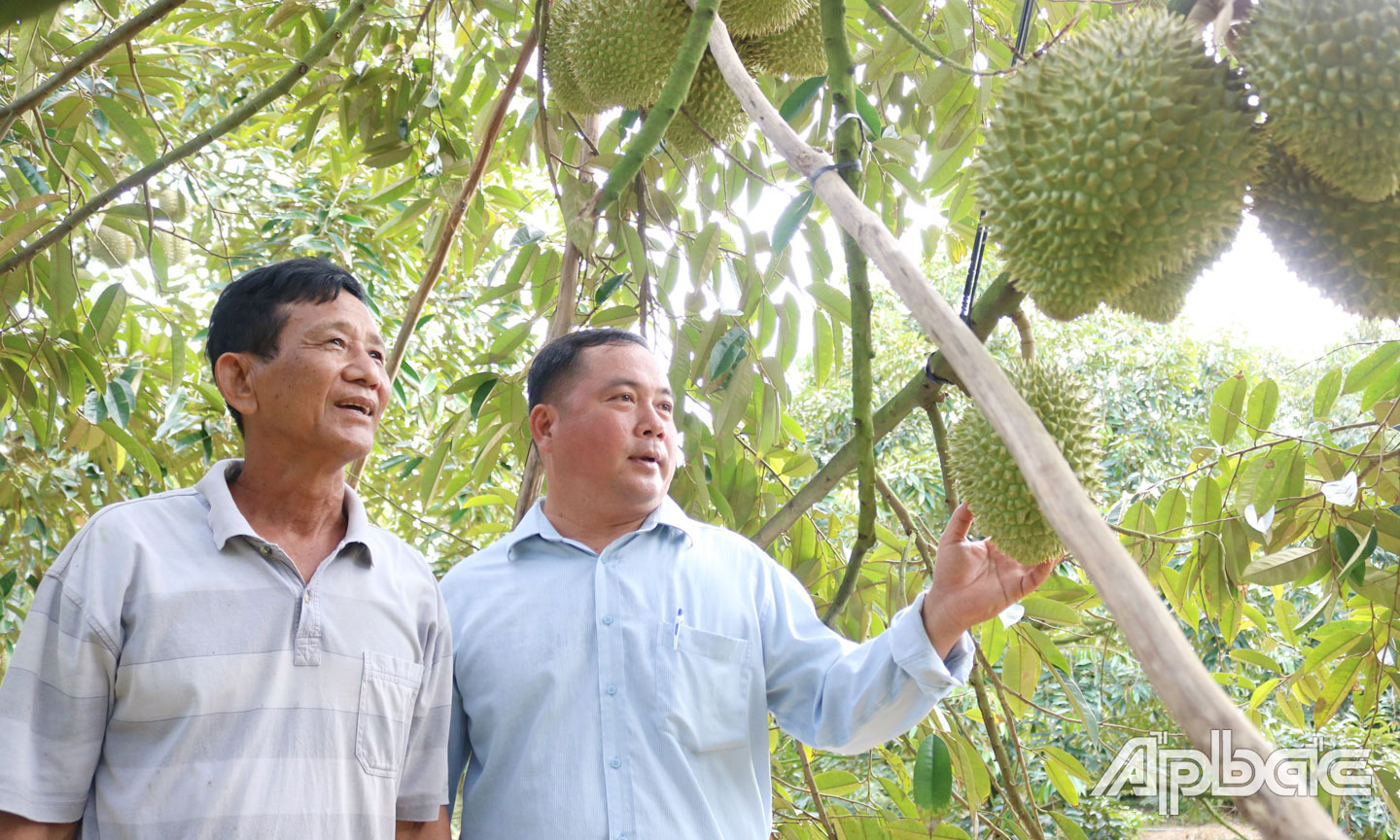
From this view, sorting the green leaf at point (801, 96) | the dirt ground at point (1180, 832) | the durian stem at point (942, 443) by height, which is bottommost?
the dirt ground at point (1180, 832)

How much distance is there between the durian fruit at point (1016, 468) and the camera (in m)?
0.95

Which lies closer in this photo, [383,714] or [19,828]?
[19,828]

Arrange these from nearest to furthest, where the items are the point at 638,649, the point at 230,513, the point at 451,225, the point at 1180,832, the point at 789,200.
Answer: the point at 789,200, the point at 230,513, the point at 638,649, the point at 451,225, the point at 1180,832

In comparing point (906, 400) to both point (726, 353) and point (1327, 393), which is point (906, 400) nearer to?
point (726, 353)

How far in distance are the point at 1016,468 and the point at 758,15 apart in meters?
0.60

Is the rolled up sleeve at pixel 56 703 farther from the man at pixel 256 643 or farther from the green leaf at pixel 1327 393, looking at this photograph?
A: the green leaf at pixel 1327 393

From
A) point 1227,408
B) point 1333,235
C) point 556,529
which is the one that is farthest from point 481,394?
point 1333,235

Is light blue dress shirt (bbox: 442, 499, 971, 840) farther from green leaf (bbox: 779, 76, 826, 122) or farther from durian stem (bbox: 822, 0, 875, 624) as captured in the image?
green leaf (bbox: 779, 76, 826, 122)

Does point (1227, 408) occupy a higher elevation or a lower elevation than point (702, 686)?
higher

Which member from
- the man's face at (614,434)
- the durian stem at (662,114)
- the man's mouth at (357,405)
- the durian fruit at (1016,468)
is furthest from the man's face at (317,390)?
the durian fruit at (1016,468)

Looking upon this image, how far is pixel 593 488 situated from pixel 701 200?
1.70ft

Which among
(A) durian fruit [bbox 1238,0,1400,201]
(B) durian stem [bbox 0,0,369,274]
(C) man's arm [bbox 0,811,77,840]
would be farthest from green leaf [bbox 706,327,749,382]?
(C) man's arm [bbox 0,811,77,840]

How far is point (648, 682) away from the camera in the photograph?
51.6 inches

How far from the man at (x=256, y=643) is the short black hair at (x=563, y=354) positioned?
306mm
